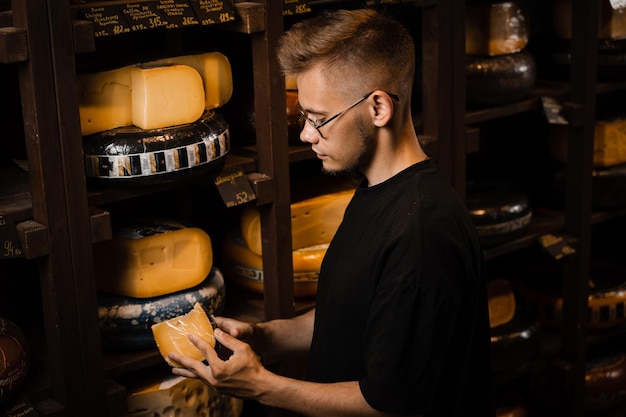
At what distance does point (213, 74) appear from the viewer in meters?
2.11

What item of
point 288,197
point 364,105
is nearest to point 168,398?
point 288,197

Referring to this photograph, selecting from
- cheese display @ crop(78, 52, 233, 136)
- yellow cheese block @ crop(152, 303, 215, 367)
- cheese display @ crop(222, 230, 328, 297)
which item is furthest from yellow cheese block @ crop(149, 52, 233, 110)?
yellow cheese block @ crop(152, 303, 215, 367)

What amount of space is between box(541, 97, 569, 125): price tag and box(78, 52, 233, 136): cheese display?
1.15 meters

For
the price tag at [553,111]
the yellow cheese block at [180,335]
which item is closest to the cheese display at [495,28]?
the price tag at [553,111]

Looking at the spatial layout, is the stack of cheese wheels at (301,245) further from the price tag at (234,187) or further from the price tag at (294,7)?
the price tag at (294,7)

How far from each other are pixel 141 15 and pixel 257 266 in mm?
715

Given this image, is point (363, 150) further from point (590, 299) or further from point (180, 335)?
point (590, 299)

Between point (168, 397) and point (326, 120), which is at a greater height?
point (326, 120)

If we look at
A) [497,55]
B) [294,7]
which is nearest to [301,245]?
[294,7]

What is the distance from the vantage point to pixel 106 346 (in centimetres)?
209

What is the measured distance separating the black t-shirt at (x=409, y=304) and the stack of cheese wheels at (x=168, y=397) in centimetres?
47

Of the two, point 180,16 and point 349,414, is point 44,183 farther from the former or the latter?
point 349,414

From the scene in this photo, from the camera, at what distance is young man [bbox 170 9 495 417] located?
154 cm

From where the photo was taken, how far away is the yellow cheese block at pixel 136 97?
1.95m
